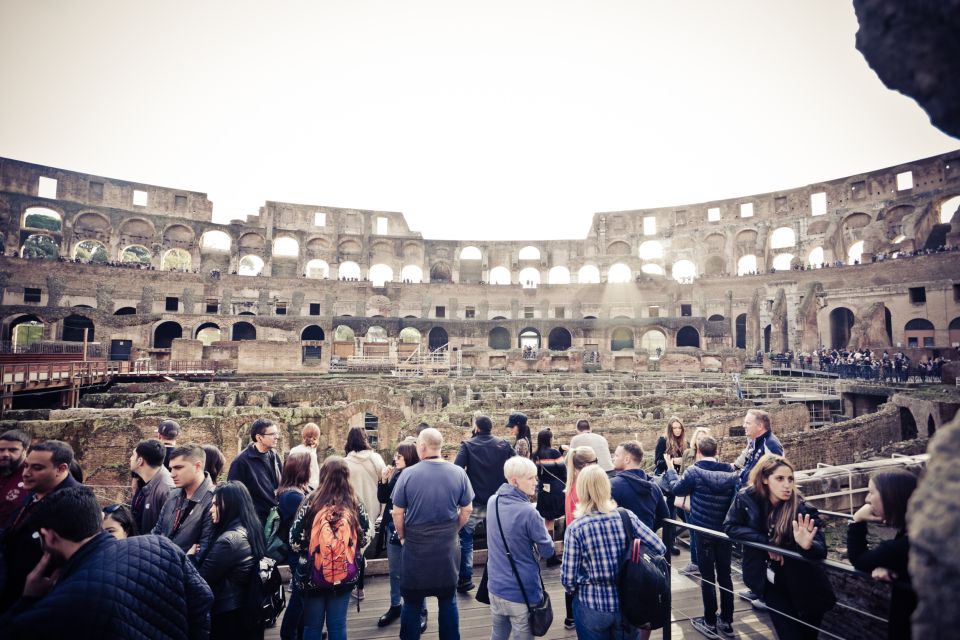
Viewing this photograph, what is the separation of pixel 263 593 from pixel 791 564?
338 centimetres

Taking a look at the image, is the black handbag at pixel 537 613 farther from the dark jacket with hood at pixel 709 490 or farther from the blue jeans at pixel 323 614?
the dark jacket with hood at pixel 709 490

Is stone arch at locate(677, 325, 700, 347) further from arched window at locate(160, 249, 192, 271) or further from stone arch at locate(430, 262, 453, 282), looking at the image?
arched window at locate(160, 249, 192, 271)

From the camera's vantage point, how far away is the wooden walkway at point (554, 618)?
148 inches

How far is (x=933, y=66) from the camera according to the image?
4.25 ft

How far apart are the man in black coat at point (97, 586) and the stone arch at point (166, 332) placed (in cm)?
3385

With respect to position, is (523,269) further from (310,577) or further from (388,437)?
(310,577)

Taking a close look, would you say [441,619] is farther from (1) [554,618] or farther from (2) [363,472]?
(2) [363,472]

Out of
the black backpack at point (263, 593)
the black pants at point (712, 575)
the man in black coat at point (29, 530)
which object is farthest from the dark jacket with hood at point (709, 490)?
the man in black coat at point (29, 530)

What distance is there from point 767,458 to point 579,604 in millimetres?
1654

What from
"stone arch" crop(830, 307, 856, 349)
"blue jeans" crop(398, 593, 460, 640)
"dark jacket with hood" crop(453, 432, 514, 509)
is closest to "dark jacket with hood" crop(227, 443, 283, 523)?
"blue jeans" crop(398, 593, 460, 640)

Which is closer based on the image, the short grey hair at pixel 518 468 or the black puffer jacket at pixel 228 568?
the black puffer jacket at pixel 228 568

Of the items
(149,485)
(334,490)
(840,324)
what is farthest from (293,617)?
(840,324)

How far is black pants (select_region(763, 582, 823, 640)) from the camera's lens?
2.87m

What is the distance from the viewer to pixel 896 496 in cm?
232
